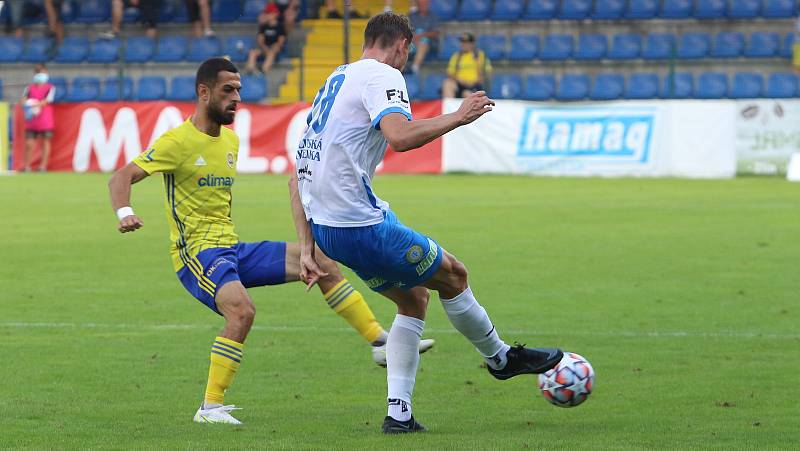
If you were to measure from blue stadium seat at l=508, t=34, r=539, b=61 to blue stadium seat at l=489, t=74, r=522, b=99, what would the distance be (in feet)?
3.14

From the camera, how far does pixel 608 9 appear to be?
3462 cm

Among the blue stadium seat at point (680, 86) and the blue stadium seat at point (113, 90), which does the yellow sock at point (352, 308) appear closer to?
the blue stadium seat at point (680, 86)

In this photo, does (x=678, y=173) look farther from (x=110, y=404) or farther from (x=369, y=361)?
(x=110, y=404)

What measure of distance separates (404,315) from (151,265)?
7.65 metres

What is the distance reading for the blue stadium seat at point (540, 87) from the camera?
32594 mm

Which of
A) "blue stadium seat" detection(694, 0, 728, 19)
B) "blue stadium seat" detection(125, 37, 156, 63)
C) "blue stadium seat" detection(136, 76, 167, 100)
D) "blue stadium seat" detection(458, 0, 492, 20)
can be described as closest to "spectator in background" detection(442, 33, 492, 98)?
"blue stadium seat" detection(458, 0, 492, 20)

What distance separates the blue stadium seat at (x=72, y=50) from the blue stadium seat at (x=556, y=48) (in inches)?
469

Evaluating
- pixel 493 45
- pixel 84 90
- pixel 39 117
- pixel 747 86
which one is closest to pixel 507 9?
pixel 493 45

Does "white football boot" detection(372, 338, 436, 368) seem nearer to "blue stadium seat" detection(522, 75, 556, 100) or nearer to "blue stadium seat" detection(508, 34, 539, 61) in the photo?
"blue stadium seat" detection(522, 75, 556, 100)

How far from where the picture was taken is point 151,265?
1412 cm

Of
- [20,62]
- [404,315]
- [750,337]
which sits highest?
[404,315]

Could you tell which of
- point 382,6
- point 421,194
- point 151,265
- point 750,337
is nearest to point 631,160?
point 421,194

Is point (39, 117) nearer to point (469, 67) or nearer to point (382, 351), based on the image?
point (469, 67)

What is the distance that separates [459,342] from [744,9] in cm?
2587
